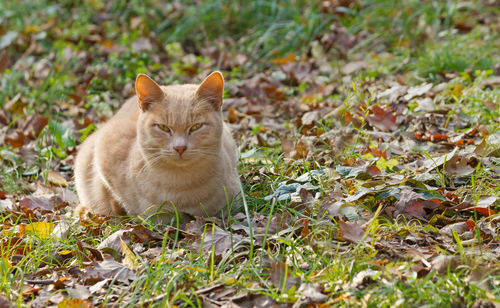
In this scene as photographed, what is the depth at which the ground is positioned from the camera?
2488mm

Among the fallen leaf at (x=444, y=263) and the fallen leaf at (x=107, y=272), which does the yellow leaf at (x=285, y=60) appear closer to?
the fallen leaf at (x=107, y=272)

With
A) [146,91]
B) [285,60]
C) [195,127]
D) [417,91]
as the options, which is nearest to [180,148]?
[195,127]

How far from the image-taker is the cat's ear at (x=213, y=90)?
3219 millimetres

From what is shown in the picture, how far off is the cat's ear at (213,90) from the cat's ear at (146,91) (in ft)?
0.77

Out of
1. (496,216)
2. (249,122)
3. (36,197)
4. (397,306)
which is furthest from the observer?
(249,122)

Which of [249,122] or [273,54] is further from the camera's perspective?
[273,54]

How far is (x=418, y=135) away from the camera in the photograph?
4.05m

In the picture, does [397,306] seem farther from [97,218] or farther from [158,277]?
[97,218]

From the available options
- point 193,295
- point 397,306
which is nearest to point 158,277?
point 193,295

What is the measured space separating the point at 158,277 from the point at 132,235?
0.64 m

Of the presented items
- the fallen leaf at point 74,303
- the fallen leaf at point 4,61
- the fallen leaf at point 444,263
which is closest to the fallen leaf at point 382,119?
the fallen leaf at point 444,263

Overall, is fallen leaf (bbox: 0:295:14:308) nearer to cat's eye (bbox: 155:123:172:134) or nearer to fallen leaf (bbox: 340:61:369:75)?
cat's eye (bbox: 155:123:172:134)

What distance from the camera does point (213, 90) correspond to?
10.7 feet

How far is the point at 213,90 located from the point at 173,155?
464 millimetres
